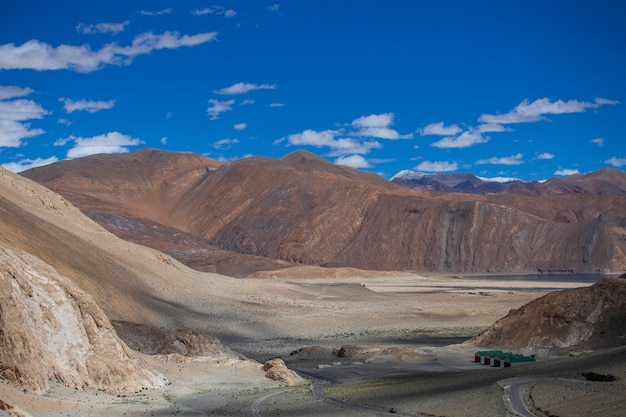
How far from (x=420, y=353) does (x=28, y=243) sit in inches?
866

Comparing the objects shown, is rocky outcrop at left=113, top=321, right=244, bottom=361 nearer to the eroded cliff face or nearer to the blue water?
the eroded cliff face

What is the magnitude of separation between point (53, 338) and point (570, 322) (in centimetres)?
2397

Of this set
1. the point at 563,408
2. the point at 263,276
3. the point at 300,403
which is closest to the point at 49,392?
the point at 300,403

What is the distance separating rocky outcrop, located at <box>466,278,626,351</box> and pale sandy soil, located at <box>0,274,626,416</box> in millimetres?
2192

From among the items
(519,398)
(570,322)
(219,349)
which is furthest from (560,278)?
(519,398)

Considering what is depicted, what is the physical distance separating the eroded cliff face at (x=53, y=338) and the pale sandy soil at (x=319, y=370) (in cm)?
57

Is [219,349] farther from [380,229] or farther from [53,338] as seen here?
[380,229]

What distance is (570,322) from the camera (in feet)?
117

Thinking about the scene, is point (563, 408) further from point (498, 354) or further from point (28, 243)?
point (28, 243)

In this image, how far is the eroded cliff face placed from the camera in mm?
19469

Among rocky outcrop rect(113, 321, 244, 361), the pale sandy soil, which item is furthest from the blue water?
rocky outcrop rect(113, 321, 244, 361)

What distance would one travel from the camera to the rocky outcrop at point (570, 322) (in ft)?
113

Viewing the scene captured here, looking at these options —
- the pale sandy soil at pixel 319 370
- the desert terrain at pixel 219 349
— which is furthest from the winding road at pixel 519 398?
the pale sandy soil at pixel 319 370

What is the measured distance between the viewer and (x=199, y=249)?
14612cm
